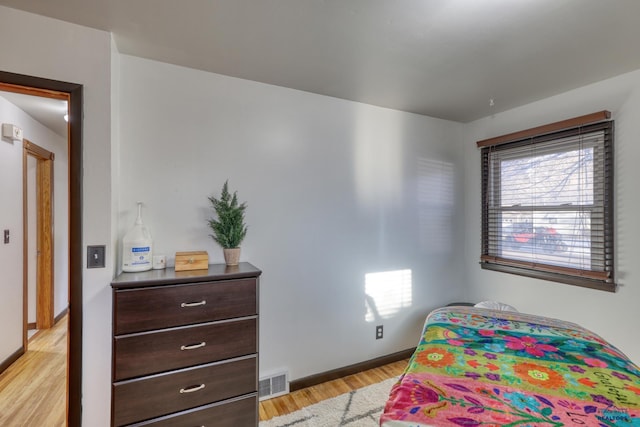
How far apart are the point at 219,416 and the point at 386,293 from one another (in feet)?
5.50

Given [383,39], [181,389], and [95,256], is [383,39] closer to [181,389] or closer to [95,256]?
[95,256]

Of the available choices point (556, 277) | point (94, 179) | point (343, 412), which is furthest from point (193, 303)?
point (556, 277)

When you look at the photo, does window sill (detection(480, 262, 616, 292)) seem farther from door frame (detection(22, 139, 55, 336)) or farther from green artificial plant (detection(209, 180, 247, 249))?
door frame (detection(22, 139, 55, 336))

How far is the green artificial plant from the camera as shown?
196 cm

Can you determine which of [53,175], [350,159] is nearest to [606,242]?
[350,159]

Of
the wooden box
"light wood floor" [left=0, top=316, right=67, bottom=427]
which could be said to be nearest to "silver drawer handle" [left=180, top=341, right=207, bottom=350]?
the wooden box

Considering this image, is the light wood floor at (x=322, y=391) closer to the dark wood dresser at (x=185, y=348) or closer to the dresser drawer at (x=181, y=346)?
the dark wood dresser at (x=185, y=348)

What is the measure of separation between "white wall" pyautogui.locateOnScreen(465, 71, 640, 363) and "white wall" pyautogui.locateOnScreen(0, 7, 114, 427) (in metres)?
3.23

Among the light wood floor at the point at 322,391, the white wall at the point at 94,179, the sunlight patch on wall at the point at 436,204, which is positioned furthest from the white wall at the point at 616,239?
the white wall at the point at 94,179

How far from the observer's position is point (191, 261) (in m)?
1.84

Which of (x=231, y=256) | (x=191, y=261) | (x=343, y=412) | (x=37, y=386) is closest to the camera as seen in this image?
(x=191, y=261)

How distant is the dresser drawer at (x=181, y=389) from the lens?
148cm

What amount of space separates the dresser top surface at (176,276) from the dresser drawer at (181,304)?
0.03m

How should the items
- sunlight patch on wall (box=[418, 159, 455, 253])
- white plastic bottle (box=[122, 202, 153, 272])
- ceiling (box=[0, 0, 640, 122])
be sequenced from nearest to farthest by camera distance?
ceiling (box=[0, 0, 640, 122])
white plastic bottle (box=[122, 202, 153, 272])
sunlight patch on wall (box=[418, 159, 455, 253])
